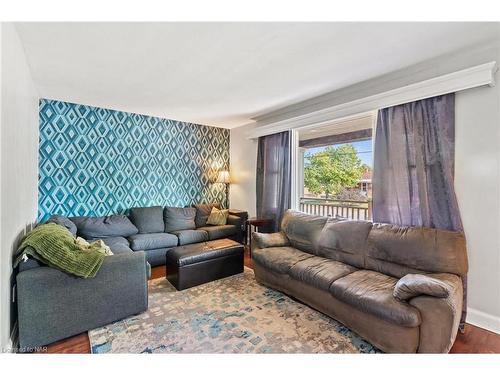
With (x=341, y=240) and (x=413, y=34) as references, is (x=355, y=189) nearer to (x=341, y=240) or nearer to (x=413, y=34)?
(x=341, y=240)

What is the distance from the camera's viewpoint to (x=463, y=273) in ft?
6.45

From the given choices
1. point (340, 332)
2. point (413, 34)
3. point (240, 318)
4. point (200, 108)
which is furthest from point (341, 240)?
point (200, 108)

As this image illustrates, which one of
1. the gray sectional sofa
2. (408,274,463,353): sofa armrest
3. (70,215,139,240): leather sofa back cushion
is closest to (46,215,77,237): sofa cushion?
the gray sectional sofa

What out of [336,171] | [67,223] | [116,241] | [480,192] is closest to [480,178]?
[480,192]

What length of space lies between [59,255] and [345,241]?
260 centimetres

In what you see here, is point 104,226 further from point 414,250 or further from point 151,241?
point 414,250

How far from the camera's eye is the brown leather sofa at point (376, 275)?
63.3 inches

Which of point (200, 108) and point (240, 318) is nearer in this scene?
point (240, 318)

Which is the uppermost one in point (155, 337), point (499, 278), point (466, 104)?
point (466, 104)

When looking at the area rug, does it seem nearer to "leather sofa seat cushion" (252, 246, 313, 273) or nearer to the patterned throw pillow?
"leather sofa seat cushion" (252, 246, 313, 273)

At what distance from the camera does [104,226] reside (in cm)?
347

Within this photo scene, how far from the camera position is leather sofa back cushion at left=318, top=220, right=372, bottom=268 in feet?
8.06

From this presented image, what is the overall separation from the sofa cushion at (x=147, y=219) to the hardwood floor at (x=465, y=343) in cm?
201
